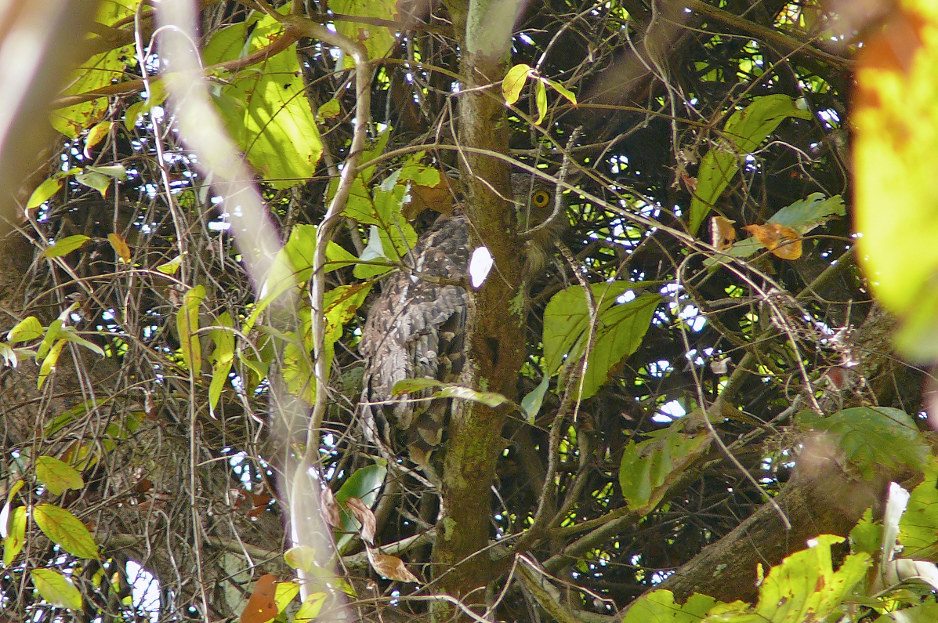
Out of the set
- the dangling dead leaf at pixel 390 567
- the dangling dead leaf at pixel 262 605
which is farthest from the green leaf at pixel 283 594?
the dangling dead leaf at pixel 390 567

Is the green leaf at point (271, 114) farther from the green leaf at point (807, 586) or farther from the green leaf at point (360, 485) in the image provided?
the green leaf at point (807, 586)

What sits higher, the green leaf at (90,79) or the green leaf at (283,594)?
the green leaf at (90,79)

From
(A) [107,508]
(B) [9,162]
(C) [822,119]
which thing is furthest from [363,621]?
(C) [822,119]

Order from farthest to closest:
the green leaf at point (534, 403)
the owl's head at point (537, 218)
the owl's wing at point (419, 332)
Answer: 1. the owl's head at point (537, 218)
2. the owl's wing at point (419, 332)
3. the green leaf at point (534, 403)

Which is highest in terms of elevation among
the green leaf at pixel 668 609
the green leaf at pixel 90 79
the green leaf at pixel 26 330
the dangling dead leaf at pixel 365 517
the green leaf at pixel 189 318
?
the green leaf at pixel 90 79

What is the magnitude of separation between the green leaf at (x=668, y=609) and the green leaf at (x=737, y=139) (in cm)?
63

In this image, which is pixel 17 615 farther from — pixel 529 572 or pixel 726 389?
pixel 726 389

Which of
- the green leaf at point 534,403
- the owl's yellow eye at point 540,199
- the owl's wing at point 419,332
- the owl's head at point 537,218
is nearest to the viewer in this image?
the green leaf at point 534,403

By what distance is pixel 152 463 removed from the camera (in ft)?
5.76

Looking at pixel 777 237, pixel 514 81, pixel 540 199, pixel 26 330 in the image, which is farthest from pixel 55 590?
pixel 540 199

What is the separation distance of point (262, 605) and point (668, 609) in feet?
1.80

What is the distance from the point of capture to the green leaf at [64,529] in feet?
A: 4.13

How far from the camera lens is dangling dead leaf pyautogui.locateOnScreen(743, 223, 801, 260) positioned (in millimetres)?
1069

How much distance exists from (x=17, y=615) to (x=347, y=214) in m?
1.09
